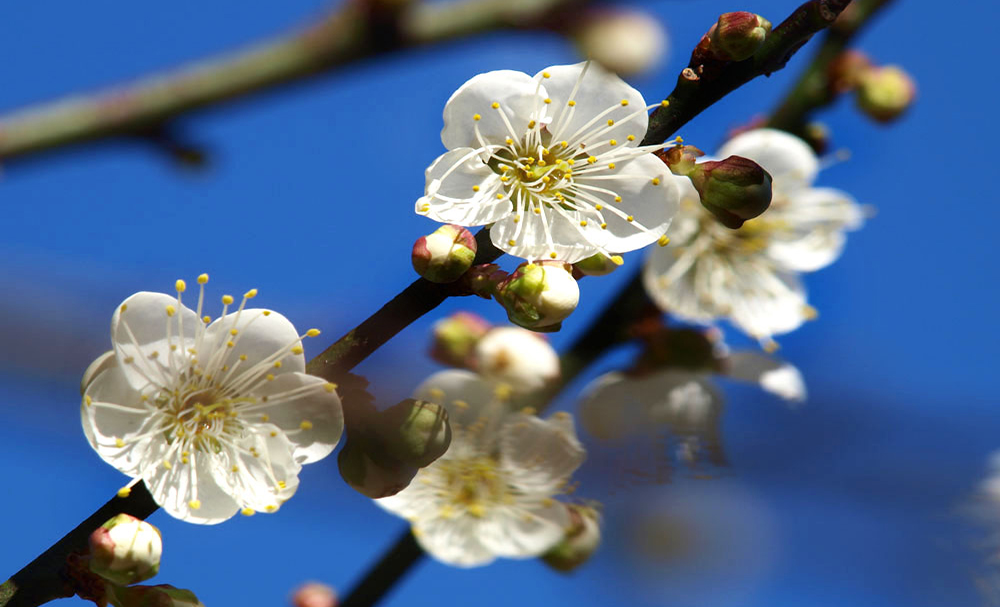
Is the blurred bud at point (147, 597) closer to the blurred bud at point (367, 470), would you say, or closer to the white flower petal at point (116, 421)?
the white flower petal at point (116, 421)

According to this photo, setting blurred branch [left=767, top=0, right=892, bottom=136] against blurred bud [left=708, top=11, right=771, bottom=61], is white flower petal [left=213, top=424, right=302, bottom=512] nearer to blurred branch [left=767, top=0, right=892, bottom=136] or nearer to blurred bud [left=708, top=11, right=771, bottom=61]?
blurred bud [left=708, top=11, right=771, bottom=61]

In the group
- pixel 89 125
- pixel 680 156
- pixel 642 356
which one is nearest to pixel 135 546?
pixel 89 125

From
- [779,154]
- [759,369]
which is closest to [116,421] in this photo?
[759,369]

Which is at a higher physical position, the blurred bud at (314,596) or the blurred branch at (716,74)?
the blurred branch at (716,74)

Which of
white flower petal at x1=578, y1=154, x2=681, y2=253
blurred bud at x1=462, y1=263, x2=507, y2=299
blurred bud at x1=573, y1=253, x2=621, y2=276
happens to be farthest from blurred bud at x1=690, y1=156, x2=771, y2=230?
blurred bud at x1=462, y1=263, x2=507, y2=299

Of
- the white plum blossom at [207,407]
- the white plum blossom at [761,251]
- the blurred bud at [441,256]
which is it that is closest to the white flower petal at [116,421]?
the white plum blossom at [207,407]

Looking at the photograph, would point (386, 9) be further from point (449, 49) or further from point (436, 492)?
point (436, 492)
